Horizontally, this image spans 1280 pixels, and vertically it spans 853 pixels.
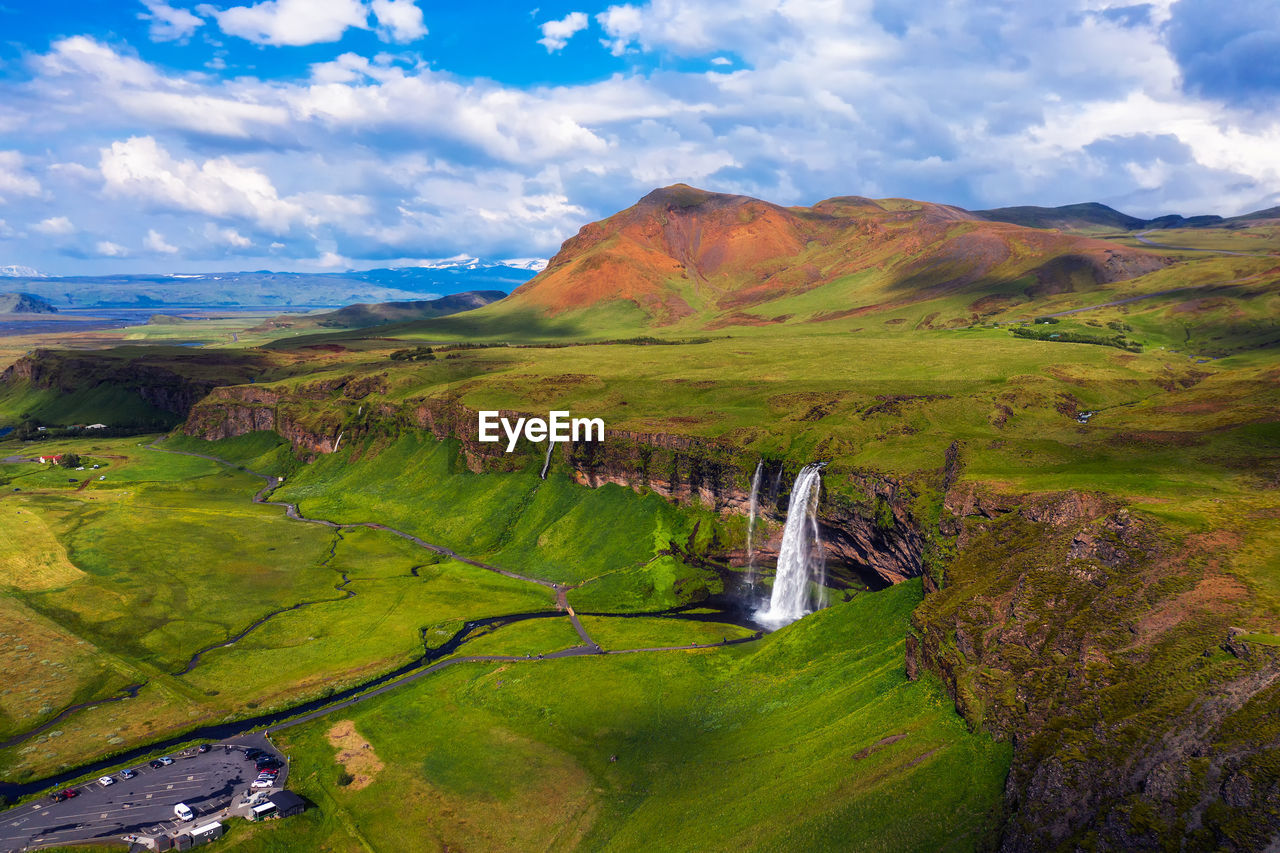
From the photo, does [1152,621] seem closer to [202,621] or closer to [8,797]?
[8,797]

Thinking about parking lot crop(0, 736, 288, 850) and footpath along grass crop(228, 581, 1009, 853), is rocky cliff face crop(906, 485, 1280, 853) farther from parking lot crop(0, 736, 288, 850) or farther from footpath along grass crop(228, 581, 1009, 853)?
parking lot crop(0, 736, 288, 850)

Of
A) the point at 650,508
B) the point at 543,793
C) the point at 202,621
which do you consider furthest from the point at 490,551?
the point at 543,793

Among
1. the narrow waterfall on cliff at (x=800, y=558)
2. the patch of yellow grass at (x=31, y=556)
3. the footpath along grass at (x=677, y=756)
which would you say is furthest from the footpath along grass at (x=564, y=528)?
the patch of yellow grass at (x=31, y=556)

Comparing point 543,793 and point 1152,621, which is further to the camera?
point 543,793

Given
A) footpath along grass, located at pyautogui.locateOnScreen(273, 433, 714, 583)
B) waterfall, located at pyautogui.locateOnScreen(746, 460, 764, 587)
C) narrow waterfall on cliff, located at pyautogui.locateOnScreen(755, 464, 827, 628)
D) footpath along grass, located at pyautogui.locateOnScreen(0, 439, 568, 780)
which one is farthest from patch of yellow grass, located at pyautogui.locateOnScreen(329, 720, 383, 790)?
waterfall, located at pyautogui.locateOnScreen(746, 460, 764, 587)

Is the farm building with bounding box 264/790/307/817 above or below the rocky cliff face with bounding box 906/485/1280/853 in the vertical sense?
below

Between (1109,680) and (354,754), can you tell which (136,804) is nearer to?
(354,754)

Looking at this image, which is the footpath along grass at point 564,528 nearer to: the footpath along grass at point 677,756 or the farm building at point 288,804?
the footpath along grass at point 677,756
